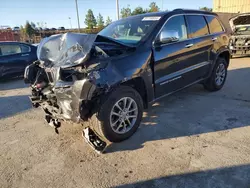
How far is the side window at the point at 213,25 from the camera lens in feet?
16.8

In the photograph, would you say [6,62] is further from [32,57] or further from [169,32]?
[169,32]

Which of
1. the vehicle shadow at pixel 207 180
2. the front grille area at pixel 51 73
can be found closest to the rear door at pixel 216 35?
the vehicle shadow at pixel 207 180

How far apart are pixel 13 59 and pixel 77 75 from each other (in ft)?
21.2

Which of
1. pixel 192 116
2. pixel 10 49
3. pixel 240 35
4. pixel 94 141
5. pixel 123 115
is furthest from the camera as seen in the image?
pixel 240 35

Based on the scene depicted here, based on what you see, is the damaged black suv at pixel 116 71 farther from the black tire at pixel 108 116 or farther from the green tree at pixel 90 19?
the green tree at pixel 90 19

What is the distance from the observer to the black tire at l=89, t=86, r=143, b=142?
9.87 ft

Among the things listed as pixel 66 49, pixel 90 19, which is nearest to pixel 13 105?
pixel 66 49

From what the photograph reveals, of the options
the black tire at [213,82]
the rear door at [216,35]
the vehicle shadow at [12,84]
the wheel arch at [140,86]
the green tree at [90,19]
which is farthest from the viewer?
the green tree at [90,19]

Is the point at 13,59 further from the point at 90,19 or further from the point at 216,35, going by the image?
the point at 90,19

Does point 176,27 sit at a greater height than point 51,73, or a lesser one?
greater

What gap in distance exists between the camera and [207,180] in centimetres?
246

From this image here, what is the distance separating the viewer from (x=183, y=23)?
4297mm

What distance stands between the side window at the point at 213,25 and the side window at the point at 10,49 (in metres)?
6.90

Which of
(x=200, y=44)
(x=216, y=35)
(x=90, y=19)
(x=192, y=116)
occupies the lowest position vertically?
(x=192, y=116)
